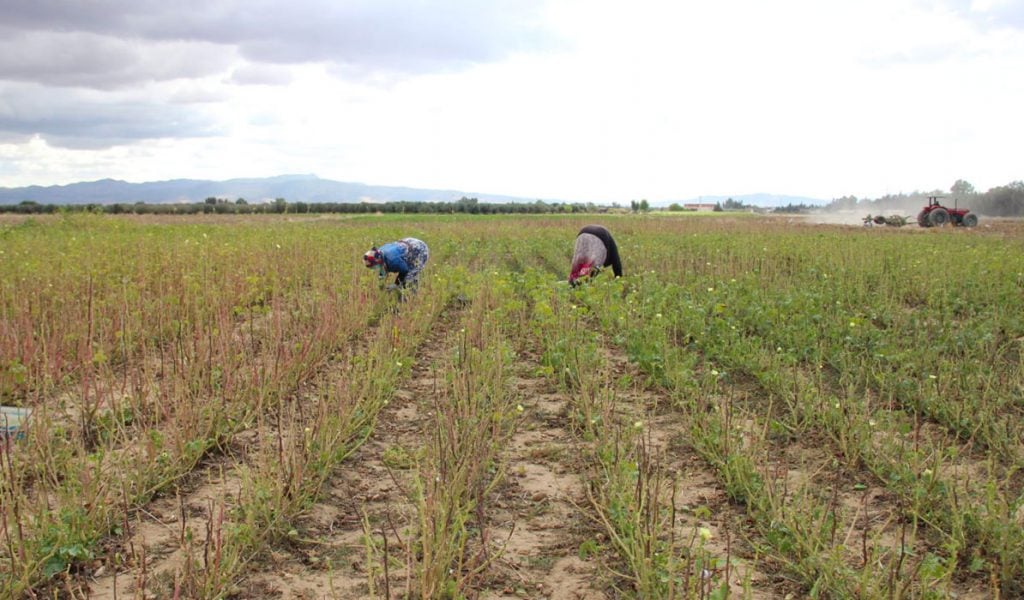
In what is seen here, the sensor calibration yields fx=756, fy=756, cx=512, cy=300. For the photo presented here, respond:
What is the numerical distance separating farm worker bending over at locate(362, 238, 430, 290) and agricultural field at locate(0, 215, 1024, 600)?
26cm

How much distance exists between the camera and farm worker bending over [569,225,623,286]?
387 inches

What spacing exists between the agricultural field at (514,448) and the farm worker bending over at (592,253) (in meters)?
0.78

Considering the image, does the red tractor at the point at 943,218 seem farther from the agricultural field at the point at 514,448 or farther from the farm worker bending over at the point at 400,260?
the farm worker bending over at the point at 400,260

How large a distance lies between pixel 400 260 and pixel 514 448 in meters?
4.76

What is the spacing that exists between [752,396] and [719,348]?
2.98 feet

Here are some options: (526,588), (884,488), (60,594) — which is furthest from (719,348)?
(60,594)

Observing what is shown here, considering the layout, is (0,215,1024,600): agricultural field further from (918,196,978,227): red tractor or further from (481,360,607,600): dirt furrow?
(918,196,978,227): red tractor

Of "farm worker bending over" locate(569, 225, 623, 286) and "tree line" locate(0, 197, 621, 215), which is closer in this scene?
"farm worker bending over" locate(569, 225, 623, 286)

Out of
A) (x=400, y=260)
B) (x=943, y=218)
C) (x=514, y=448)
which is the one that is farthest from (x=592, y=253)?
(x=943, y=218)

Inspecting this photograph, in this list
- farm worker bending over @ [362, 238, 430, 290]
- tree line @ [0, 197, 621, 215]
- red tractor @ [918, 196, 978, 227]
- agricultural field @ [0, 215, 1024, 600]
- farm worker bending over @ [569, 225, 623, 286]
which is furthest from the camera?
tree line @ [0, 197, 621, 215]

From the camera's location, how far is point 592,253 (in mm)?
9852

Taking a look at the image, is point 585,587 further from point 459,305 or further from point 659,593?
point 459,305

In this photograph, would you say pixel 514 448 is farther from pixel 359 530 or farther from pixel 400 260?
pixel 400 260

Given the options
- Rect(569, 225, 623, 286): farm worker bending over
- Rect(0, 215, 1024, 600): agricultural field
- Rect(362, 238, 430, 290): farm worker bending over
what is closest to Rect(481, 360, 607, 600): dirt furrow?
Rect(0, 215, 1024, 600): agricultural field
